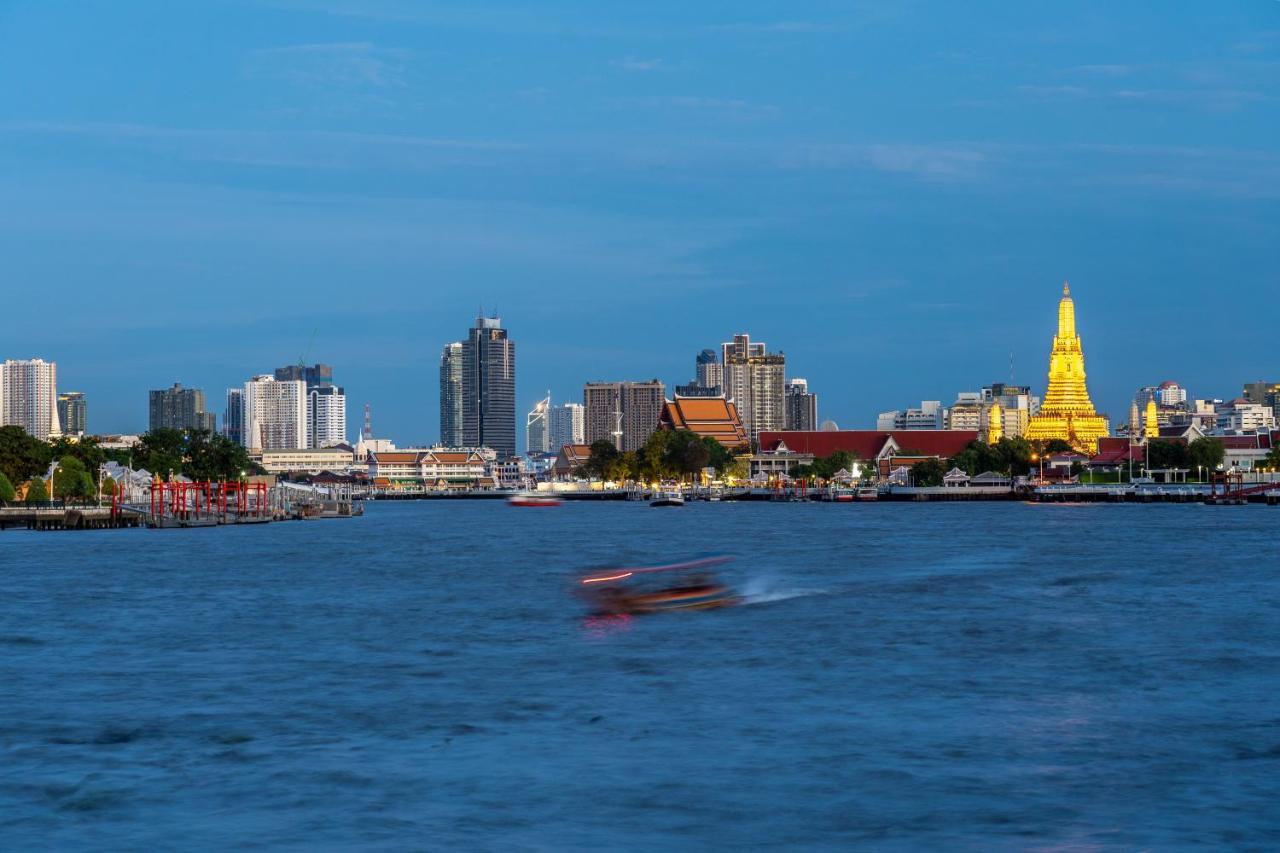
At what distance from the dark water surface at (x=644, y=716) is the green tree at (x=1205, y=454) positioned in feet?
443

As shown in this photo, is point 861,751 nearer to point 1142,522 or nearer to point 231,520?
point 1142,522

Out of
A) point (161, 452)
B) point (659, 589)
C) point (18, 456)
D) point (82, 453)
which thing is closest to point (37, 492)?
point (18, 456)

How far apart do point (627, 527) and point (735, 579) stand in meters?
55.6

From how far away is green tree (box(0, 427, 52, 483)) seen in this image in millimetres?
126625

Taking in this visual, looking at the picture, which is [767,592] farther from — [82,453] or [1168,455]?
[1168,455]


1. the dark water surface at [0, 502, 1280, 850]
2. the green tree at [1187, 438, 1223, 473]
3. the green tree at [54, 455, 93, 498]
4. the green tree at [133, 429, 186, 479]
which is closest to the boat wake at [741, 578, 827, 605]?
the dark water surface at [0, 502, 1280, 850]

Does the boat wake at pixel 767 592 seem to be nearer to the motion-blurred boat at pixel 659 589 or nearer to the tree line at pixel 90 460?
the motion-blurred boat at pixel 659 589

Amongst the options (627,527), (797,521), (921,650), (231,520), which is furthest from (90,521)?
(921,650)

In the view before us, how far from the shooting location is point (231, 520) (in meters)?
122

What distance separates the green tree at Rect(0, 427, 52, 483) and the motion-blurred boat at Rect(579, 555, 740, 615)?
285 feet

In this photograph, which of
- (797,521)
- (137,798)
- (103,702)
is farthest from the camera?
(797,521)

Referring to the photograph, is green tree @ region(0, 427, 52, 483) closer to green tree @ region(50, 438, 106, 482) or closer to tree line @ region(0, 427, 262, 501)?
tree line @ region(0, 427, 262, 501)

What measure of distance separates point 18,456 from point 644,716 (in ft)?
368

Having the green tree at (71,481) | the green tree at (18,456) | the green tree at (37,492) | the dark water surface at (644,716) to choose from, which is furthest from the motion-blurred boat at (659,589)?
the green tree at (18,456)
